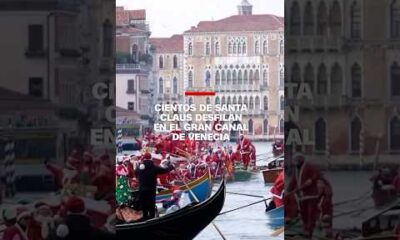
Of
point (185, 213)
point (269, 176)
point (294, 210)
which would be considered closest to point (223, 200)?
point (185, 213)

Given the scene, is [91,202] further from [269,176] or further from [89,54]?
[269,176]

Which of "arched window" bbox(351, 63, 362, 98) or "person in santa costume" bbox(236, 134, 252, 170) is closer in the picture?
"arched window" bbox(351, 63, 362, 98)

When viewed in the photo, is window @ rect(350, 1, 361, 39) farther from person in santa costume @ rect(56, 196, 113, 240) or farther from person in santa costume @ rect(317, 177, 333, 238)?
person in santa costume @ rect(56, 196, 113, 240)

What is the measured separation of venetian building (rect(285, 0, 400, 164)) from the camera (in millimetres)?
8352

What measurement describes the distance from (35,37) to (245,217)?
4.14 meters

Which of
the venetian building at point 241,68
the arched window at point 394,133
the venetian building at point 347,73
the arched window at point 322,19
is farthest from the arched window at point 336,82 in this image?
the venetian building at point 241,68

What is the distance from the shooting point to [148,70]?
39.7 feet

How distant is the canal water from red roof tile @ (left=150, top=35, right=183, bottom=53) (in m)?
1.28

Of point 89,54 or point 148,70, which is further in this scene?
point 148,70

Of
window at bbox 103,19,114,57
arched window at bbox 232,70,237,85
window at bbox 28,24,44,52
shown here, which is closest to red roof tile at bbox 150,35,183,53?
arched window at bbox 232,70,237,85

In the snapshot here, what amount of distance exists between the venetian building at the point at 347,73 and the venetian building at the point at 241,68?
3.27 meters

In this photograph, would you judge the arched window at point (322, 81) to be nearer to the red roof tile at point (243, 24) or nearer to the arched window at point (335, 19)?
the arched window at point (335, 19)

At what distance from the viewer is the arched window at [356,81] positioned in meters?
8.46

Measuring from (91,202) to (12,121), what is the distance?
2.19 ft
